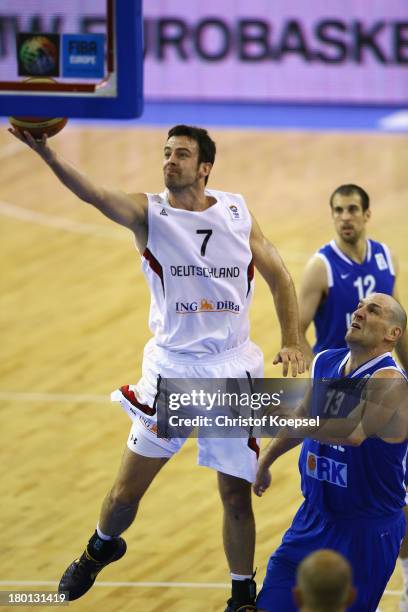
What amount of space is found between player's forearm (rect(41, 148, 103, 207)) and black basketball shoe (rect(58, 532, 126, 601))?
1.99 meters

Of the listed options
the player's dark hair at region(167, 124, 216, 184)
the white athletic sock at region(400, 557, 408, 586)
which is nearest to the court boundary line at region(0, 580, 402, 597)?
the white athletic sock at region(400, 557, 408, 586)

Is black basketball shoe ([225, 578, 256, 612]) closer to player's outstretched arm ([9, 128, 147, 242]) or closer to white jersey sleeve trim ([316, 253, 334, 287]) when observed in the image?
player's outstretched arm ([9, 128, 147, 242])

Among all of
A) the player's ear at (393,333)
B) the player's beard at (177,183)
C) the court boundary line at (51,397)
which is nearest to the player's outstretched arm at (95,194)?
the player's beard at (177,183)

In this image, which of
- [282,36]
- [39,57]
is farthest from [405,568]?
[282,36]

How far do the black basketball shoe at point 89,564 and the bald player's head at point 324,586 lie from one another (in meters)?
2.71

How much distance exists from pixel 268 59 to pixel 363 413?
1352cm

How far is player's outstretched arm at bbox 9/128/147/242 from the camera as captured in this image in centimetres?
586

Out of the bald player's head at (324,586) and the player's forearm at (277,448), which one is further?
the player's forearm at (277,448)

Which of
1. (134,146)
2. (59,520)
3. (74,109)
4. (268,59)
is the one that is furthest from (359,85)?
(74,109)

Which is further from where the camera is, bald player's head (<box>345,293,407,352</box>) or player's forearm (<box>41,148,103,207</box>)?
bald player's head (<box>345,293,407,352</box>)

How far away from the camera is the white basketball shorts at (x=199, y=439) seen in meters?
6.60

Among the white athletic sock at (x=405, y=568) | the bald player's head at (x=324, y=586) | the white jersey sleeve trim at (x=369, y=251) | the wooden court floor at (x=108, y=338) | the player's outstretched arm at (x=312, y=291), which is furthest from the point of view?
the white jersey sleeve trim at (x=369, y=251)

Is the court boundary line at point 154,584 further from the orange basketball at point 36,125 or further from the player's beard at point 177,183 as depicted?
the orange basketball at point 36,125

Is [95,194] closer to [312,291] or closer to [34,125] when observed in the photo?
[34,125]
